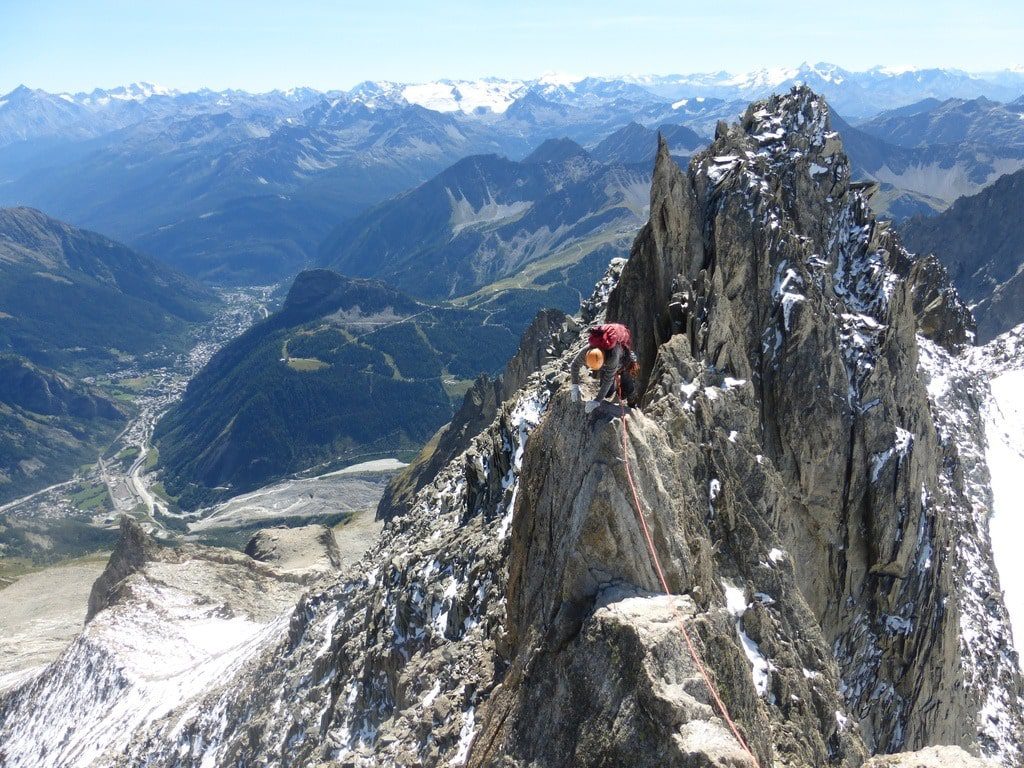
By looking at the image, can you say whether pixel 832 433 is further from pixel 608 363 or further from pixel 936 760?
pixel 936 760

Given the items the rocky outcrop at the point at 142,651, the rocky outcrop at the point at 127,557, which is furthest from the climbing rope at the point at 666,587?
the rocky outcrop at the point at 127,557

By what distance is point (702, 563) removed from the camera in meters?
22.6

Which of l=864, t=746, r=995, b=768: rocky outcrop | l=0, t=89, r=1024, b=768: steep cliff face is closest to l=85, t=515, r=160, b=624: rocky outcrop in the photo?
l=0, t=89, r=1024, b=768: steep cliff face

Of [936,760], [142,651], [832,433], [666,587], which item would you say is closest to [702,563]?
[666,587]

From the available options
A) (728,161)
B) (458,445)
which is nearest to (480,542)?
(728,161)

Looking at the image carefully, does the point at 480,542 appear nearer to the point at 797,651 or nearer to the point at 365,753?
the point at 365,753

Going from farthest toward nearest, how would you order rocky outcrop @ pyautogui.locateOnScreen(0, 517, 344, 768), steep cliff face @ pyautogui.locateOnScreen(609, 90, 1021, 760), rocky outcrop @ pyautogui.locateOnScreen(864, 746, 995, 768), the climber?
rocky outcrop @ pyautogui.locateOnScreen(0, 517, 344, 768), steep cliff face @ pyautogui.locateOnScreen(609, 90, 1021, 760), the climber, rocky outcrop @ pyautogui.locateOnScreen(864, 746, 995, 768)

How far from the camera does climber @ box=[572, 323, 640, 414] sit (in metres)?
21.7

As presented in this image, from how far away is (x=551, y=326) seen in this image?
123312 millimetres

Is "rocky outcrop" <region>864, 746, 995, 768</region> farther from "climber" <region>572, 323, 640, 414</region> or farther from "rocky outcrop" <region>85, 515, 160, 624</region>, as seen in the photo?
"rocky outcrop" <region>85, 515, 160, 624</region>

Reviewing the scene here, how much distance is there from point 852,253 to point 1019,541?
35.9 metres

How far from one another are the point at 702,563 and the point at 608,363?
6.90 meters

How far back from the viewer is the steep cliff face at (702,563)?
1973 centimetres

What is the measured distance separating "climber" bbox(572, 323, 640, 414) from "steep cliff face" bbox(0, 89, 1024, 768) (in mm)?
698
